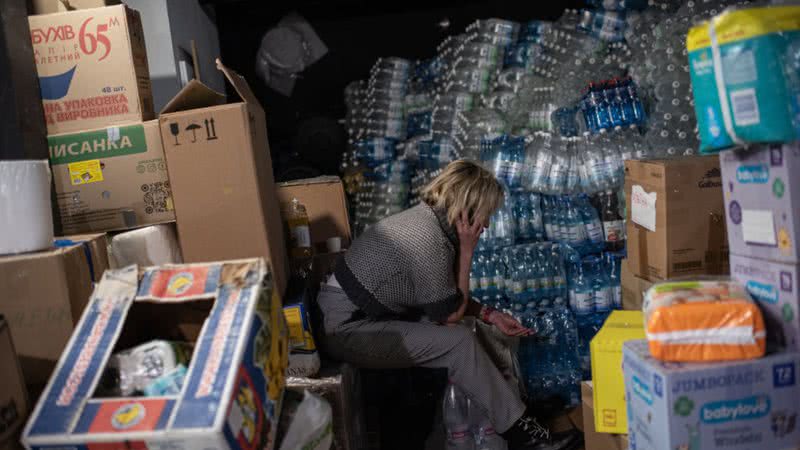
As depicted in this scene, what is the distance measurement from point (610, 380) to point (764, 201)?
707 mm

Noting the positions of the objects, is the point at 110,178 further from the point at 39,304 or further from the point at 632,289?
the point at 632,289

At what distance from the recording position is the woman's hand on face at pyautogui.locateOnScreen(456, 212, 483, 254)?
262 cm

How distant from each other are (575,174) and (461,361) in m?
1.51

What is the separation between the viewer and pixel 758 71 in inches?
59.9

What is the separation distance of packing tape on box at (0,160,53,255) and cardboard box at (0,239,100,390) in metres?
0.03

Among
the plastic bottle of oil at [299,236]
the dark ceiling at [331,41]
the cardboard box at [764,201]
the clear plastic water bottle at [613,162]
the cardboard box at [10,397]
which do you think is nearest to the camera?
the cardboard box at [10,397]

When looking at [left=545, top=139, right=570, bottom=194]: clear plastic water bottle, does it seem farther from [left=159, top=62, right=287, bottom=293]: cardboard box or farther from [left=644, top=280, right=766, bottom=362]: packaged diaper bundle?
[left=644, top=280, right=766, bottom=362]: packaged diaper bundle

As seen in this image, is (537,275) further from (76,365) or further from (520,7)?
(76,365)

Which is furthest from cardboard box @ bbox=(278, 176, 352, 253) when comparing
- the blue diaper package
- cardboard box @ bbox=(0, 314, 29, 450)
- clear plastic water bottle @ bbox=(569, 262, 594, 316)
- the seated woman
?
the blue diaper package

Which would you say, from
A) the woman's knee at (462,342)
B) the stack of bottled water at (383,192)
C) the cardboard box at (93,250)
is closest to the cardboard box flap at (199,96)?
the cardboard box at (93,250)

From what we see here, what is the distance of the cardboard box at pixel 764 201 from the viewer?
5.16 ft

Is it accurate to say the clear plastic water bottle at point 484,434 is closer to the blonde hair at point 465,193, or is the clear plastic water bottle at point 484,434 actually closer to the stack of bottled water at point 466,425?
the stack of bottled water at point 466,425

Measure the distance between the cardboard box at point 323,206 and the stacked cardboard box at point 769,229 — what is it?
191 cm

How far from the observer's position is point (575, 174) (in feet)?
11.9
